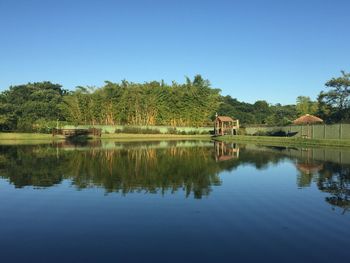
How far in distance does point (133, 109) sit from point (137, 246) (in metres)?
55.7

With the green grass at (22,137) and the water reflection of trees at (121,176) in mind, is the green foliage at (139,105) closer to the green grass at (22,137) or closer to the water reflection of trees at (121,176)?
the green grass at (22,137)

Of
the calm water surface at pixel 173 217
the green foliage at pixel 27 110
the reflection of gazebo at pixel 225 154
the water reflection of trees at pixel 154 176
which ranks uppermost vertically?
the green foliage at pixel 27 110

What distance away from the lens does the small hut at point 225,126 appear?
5431cm

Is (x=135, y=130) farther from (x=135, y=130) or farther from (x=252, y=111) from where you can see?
(x=252, y=111)

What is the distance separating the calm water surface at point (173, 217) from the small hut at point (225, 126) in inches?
1576

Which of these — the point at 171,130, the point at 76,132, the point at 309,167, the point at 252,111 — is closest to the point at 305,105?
the point at 171,130

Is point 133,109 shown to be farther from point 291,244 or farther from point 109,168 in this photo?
point 291,244

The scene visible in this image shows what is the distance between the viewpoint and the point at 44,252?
568cm

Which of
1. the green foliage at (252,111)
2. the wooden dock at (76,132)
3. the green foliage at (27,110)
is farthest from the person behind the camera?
the green foliage at (252,111)

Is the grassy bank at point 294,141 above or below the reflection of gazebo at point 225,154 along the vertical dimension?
above

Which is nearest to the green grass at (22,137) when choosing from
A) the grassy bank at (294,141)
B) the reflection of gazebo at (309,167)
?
the grassy bank at (294,141)

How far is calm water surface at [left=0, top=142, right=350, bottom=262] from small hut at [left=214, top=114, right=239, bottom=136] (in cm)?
4002

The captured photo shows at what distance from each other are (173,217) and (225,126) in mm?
48835

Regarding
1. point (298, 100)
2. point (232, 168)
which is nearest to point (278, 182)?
point (232, 168)
